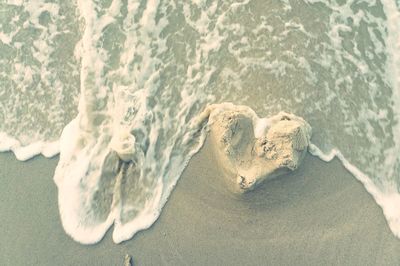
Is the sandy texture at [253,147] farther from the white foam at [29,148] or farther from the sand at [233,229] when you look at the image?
the white foam at [29,148]

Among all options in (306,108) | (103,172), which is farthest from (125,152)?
(306,108)

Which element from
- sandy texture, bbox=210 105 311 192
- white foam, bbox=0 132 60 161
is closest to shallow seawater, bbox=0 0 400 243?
white foam, bbox=0 132 60 161

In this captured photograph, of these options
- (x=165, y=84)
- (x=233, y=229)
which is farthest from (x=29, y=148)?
(x=233, y=229)

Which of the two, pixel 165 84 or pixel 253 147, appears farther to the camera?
pixel 165 84

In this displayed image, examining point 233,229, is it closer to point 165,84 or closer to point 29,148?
point 165,84

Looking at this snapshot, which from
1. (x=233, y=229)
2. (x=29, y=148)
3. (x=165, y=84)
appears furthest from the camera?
(x=165, y=84)

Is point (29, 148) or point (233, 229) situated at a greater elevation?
point (29, 148)

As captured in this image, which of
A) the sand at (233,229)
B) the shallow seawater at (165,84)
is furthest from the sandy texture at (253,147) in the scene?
the shallow seawater at (165,84)

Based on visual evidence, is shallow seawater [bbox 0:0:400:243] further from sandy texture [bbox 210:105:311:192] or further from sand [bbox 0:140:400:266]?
sandy texture [bbox 210:105:311:192]

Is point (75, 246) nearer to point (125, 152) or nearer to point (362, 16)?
point (125, 152)
